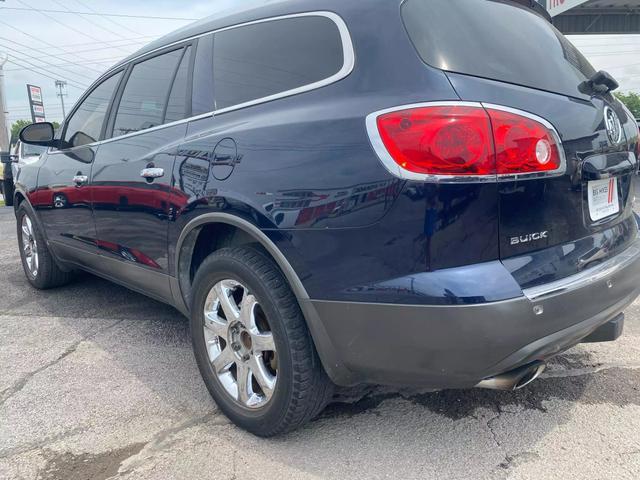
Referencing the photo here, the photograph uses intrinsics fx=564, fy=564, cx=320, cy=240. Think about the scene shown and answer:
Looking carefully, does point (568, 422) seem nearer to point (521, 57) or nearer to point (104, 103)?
point (521, 57)

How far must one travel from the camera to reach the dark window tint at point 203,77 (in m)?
2.75

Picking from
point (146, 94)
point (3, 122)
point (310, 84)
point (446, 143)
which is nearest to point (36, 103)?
point (3, 122)

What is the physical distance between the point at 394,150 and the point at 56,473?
183 cm

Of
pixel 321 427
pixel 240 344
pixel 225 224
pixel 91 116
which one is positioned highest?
pixel 91 116

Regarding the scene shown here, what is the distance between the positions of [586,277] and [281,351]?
1.15 m

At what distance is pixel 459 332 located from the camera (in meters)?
1.80

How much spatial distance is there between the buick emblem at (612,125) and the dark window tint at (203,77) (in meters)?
1.73

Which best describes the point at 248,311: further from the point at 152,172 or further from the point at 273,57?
the point at 273,57

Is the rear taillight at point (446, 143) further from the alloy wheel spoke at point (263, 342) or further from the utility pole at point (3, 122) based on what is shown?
the utility pole at point (3, 122)

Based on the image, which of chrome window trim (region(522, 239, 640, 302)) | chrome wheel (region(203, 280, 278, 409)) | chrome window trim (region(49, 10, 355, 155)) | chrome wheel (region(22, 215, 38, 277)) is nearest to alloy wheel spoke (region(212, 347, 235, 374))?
chrome wheel (region(203, 280, 278, 409))

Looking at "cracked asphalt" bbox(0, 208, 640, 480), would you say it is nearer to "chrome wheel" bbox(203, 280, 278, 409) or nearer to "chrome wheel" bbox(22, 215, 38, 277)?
"chrome wheel" bbox(203, 280, 278, 409)

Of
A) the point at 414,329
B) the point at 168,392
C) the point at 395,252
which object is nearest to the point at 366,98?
the point at 395,252

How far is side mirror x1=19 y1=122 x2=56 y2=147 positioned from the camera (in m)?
4.19

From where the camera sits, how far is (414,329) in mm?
1865
